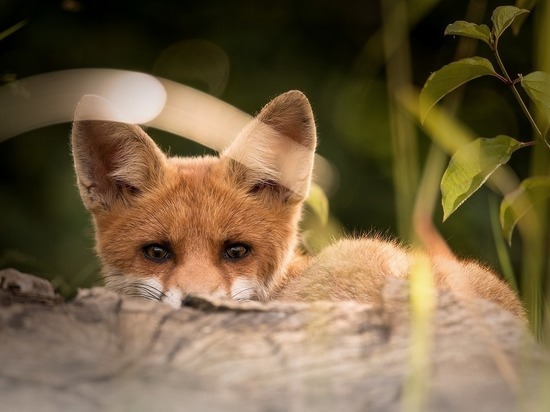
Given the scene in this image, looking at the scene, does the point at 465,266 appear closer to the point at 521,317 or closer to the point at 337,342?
the point at 521,317

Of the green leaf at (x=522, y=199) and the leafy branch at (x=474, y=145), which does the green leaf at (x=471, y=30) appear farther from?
the green leaf at (x=522, y=199)

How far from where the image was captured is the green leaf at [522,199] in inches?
96.1

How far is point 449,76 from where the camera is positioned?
2430mm

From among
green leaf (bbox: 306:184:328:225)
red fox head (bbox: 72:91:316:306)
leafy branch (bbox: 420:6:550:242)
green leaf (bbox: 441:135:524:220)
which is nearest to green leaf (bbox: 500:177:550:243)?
leafy branch (bbox: 420:6:550:242)

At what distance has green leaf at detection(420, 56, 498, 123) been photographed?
7.88 feet

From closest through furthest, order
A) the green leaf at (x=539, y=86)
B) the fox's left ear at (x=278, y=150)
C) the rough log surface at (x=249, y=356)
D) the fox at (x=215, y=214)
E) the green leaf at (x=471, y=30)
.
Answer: the rough log surface at (x=249, y=356) < the green leaf at (x=539, y=86) < the green leaf at (x=471, y=30) < the fox at (x=215, y=214) < the fox's left ear at (x=278, y=150)

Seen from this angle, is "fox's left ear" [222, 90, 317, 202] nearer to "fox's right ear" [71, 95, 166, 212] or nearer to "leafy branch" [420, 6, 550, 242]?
"fox's right ear" [71, 95, 166, 212]

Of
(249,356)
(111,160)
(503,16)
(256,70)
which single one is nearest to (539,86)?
(503,16)

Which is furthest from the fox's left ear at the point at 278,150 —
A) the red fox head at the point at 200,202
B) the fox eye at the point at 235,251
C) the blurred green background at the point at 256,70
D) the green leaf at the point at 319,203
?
the blurred green background at the point at 256,70

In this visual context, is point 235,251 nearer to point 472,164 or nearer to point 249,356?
point 472,164

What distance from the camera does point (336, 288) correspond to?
288 centimetres

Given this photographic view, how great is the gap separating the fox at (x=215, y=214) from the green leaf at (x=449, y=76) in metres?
0.82

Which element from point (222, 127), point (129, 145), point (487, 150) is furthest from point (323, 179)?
point (487, 150)

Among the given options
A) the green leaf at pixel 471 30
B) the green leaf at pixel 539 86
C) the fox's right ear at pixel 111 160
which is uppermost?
the fox's right ear at pixel 111 160
